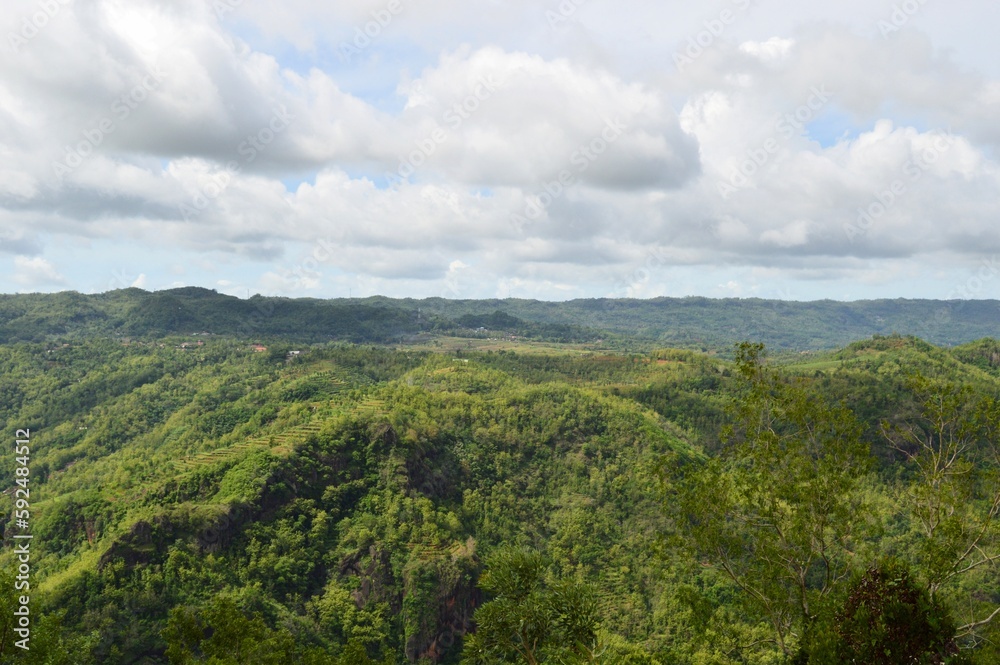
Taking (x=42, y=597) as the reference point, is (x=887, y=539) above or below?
below

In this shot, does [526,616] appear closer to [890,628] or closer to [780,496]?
[780,496]

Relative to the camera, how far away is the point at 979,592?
9694 cm

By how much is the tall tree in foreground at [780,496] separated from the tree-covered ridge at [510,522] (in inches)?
5.5

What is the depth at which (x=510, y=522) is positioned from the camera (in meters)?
117

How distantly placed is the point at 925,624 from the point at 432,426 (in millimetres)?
106238

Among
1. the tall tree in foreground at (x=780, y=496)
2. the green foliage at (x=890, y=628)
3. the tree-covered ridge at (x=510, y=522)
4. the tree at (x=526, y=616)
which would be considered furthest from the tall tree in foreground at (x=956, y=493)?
the tree at (x=526, y=616)

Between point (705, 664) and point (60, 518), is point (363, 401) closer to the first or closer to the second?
point (60, 518)

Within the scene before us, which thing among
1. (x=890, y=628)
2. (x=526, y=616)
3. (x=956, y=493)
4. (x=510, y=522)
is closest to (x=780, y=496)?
(x=890, y=628)

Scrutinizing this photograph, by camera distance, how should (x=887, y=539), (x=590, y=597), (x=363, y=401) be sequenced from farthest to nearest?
1. (x=363, y=401)
2. (x=887, y=539)
3. (x=590, y=597)

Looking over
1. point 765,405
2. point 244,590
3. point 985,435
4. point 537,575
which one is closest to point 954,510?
point 985,435

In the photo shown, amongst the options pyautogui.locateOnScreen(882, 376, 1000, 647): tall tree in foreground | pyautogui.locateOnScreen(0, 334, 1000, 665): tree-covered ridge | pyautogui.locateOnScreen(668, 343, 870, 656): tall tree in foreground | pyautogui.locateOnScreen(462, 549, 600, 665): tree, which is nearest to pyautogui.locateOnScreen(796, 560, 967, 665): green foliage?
pyautogui.locateOnScreen(0, 334, 1000, 665): tree-covered ridge

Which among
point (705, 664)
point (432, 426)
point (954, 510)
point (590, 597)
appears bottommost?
point (705, 664)

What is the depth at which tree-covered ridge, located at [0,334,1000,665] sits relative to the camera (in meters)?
28.3

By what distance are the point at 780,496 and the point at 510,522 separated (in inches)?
3737
